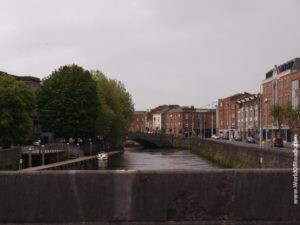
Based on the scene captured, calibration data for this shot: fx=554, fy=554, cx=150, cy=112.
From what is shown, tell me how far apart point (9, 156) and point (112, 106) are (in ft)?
178

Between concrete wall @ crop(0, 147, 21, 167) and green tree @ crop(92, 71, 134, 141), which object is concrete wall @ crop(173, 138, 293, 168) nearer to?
green tree @ crop(92, 71, 134, 141)

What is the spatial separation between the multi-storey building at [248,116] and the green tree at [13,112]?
280 ft

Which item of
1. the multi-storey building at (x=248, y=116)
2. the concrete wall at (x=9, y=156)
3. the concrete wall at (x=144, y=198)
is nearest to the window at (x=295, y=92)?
the multi-storey building at (x=248, y=116)

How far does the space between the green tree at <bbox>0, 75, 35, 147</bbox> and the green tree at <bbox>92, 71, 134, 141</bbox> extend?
32.9 metres

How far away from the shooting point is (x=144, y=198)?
8828 millimetres

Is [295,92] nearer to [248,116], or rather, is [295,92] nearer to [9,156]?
[248,116]

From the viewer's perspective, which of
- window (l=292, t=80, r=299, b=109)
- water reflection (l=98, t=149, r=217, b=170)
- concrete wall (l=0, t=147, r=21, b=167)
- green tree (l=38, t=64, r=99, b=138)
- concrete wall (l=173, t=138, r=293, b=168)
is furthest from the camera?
window (l=292, t=80, r=299, b=109)

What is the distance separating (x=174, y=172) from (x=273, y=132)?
12538 cm

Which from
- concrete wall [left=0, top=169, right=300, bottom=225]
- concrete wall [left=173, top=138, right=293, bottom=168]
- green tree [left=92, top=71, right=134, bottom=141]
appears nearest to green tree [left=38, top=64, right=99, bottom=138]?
green tree [left=92, top=71, right=134, bottom=141]

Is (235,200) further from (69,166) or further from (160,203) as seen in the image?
(69,166)

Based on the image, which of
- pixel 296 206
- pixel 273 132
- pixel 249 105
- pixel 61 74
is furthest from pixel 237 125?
pixel 296 206

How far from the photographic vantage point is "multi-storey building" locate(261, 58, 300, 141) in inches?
4307

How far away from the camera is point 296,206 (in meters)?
8.83

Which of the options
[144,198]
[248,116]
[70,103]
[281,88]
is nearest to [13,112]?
[70,103]
